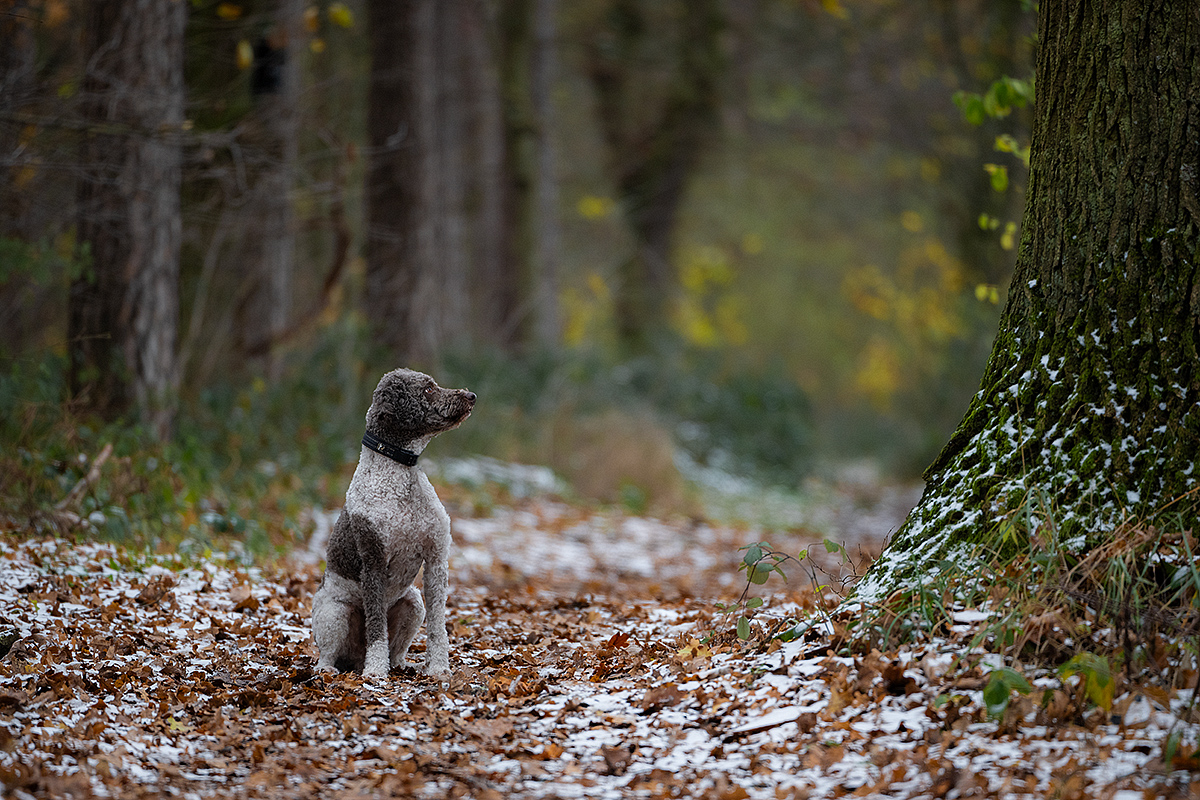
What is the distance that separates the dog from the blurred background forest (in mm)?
2704

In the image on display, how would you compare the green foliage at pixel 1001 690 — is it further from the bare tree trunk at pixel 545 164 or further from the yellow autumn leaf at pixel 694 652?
the bare tree trunk at pixel 545 164

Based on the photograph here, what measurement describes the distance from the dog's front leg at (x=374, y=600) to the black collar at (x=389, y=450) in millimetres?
341

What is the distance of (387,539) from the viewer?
4246mm

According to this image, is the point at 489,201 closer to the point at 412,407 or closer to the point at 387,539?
the point at 412,407

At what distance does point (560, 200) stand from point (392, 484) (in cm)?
2007

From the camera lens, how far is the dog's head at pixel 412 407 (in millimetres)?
4262

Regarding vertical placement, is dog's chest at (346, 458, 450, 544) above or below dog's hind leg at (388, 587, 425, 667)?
above

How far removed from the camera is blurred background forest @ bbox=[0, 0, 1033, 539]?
24.4 feet

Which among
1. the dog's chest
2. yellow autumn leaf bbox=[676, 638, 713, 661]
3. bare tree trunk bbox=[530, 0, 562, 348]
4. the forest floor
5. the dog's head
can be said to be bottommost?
the forest floor

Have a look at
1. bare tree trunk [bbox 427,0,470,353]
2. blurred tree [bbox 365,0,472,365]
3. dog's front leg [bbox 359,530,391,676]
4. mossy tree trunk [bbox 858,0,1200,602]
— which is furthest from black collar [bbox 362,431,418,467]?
bare tree trunk [bbox 427,0,470,353]

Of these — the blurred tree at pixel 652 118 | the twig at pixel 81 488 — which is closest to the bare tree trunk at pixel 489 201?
the blurred tree at pixel 652 118

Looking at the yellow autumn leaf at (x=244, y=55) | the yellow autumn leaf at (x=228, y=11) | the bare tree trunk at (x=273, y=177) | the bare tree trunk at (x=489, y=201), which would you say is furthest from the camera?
the bare tree trunk at (x=489, y=201)

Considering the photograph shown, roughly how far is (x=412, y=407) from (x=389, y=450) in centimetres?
23

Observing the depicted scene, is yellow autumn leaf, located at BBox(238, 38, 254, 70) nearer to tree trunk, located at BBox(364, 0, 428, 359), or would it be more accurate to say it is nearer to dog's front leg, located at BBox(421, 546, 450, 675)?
tree trunk, located at BBox(364, 0, 428, 359)
